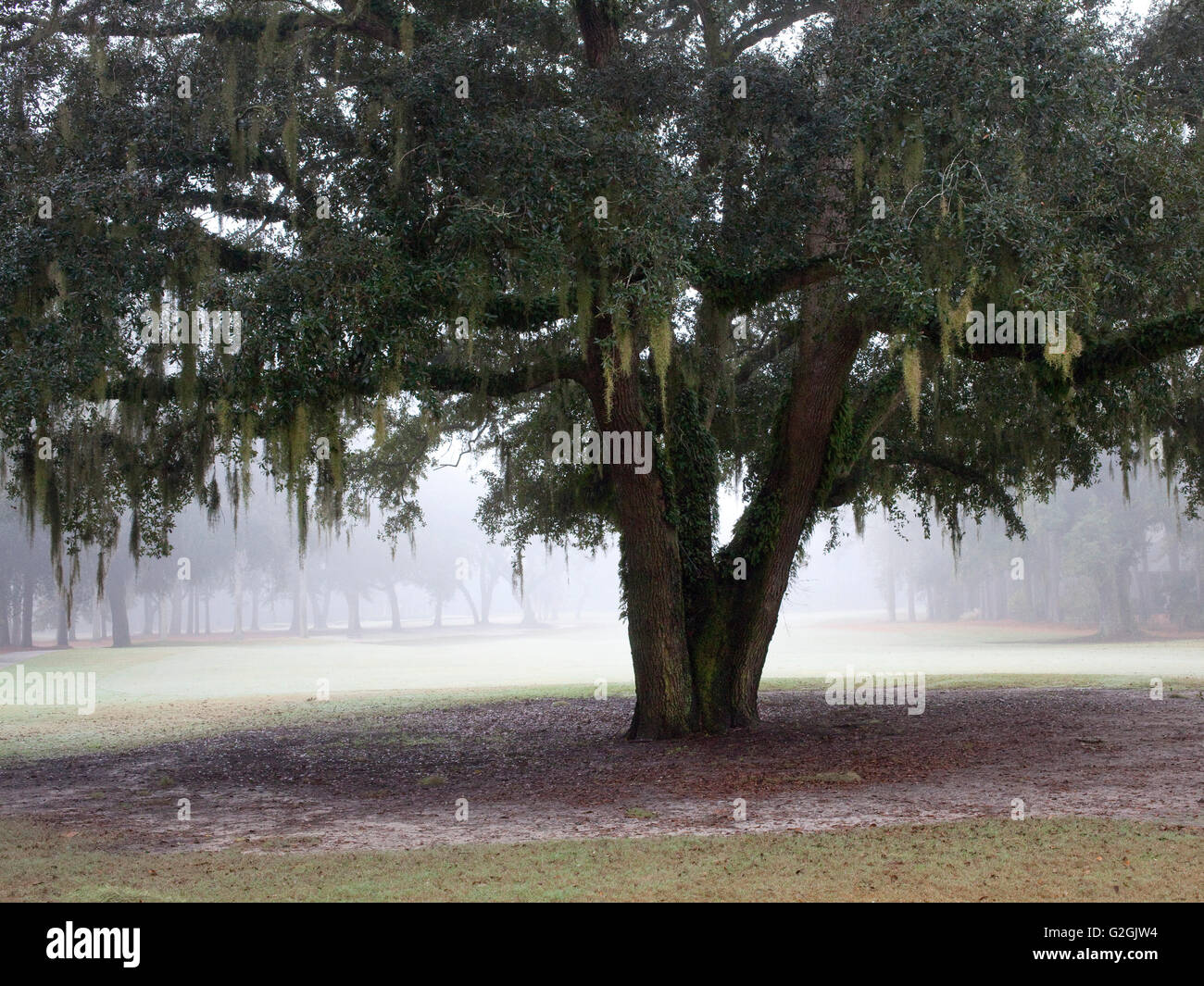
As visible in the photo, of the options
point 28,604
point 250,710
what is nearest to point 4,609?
point 28,604

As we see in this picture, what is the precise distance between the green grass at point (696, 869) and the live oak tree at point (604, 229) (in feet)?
14.2

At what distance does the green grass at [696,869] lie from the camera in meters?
6.43

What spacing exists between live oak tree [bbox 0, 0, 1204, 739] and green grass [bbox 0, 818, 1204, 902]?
4315mm

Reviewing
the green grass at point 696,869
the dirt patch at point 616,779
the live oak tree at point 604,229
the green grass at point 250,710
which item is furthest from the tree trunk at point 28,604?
the green grass at point 696,869

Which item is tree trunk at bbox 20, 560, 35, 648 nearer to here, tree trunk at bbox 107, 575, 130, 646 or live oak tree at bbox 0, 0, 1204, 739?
tree trunk at bbox 107, 575, 130, 646

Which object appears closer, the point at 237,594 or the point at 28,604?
the point at 28,604

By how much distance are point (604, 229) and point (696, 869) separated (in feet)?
19.2

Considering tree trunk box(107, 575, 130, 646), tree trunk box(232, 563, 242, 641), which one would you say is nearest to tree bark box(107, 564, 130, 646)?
tree trunk box(107, 575, 130, 646)

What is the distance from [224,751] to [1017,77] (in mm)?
12870

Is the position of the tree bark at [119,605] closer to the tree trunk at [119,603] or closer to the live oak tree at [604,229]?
the tree trunk at [119,603]

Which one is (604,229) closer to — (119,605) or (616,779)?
(616,779)

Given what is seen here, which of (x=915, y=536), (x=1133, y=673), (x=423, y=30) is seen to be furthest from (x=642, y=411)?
(x=915, y=536)

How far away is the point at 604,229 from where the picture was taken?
33.4ft

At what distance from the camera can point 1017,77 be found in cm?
974
